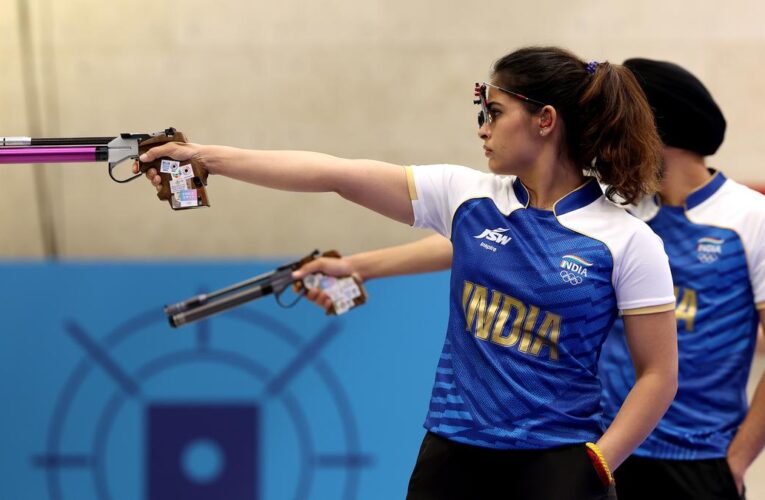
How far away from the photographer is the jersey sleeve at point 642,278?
187 centimetres

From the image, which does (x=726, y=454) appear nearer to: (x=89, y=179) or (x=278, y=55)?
(x=278, y=55)

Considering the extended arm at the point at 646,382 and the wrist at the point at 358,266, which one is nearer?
the extended arm at the point at 646,382

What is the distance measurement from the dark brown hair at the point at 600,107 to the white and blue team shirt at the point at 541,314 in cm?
9

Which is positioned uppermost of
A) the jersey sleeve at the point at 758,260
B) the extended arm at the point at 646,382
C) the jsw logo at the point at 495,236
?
the jsw logo at the point at 495,236

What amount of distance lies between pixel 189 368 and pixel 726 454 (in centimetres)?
199

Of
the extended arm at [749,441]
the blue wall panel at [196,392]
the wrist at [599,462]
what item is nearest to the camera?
the wrist at [599,462]

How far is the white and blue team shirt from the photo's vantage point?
1869mm

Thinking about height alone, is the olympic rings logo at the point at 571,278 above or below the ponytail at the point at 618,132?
below

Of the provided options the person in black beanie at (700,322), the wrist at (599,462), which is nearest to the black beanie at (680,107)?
the person in black beanie at (700,322)

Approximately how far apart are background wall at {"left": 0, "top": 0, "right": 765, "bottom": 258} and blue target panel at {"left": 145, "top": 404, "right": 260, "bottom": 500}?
860 mm

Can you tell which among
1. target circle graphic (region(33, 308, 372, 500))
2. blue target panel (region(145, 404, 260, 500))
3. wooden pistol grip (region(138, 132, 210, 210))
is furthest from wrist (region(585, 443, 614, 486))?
blue target panel (region(145, 404, 260, 500))

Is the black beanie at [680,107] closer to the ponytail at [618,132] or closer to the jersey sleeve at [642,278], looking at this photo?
the ponytail at [618,132]

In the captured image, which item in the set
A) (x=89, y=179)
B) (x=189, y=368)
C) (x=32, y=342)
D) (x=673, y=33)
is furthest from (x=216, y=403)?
(x=673, y=33)

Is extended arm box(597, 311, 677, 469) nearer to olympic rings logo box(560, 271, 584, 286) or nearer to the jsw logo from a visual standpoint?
olympic rings logo box(560, 271, 584, 286)
